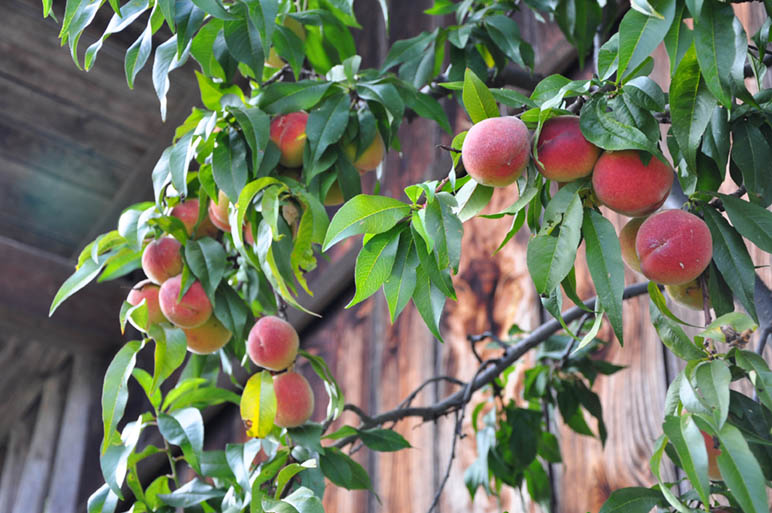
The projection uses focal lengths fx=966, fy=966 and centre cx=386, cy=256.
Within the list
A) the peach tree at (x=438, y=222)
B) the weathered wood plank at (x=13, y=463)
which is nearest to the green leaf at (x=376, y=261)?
the peach tree at (x=438, y=222)

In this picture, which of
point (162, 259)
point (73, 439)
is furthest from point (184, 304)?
point (73, 439)

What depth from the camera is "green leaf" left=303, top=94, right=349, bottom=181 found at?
3.41ft

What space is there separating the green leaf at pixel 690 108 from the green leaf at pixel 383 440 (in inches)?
22.8

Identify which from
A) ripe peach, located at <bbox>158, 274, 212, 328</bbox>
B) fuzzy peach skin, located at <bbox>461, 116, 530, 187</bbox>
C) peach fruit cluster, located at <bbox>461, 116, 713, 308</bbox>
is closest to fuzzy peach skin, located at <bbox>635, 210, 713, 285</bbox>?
peach fruit cluster, located at <bbox>461, 116, 713, 308</bbox>

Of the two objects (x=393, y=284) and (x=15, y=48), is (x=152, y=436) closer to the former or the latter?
(x=15, y=48)

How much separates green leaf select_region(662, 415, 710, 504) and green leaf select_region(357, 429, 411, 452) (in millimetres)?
559

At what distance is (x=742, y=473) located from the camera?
0.59m

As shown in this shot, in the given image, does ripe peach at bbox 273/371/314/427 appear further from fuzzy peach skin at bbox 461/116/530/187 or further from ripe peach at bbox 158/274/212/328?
fuzzy peach skin at bbox 461/116/530/187

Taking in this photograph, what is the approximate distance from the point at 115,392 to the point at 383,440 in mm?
337

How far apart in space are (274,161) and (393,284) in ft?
1.18

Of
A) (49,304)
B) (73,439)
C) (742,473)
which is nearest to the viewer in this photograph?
(742,473)

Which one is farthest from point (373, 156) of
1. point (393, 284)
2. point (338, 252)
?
point (338, 252)

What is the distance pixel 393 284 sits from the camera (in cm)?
73

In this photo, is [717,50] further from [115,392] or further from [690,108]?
[115,392]
